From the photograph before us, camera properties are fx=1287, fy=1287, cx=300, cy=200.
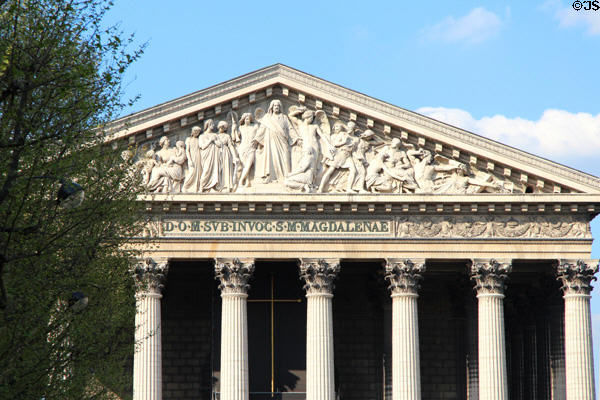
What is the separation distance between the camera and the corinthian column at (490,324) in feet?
153

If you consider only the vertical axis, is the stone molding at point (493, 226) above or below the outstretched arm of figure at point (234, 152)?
below

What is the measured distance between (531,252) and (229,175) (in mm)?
11473

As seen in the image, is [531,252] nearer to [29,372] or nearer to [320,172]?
[320,172]

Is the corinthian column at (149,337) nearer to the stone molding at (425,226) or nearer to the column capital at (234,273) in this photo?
the stone molding at (425,226)

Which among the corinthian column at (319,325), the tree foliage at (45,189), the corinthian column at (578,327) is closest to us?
the tree foliage at (45,189)

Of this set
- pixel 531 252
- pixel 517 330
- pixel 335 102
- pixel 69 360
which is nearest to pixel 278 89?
pixel 335 102

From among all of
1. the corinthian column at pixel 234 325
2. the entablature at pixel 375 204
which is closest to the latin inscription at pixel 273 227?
the entablature at pixel 375 204

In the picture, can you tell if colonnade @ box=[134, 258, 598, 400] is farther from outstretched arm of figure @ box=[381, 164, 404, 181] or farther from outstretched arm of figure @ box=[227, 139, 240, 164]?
outstretched arm of figure @ box=[227, 139, 240, 164]

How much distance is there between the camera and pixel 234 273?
46.9 metres

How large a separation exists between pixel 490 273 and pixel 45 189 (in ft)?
77.1

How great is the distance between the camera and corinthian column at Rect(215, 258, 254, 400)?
46156 millimetres

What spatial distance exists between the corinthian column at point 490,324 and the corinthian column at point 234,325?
8.48 metres

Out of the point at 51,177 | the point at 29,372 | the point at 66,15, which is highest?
the point at 66,15

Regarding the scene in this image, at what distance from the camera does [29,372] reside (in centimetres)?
2656
